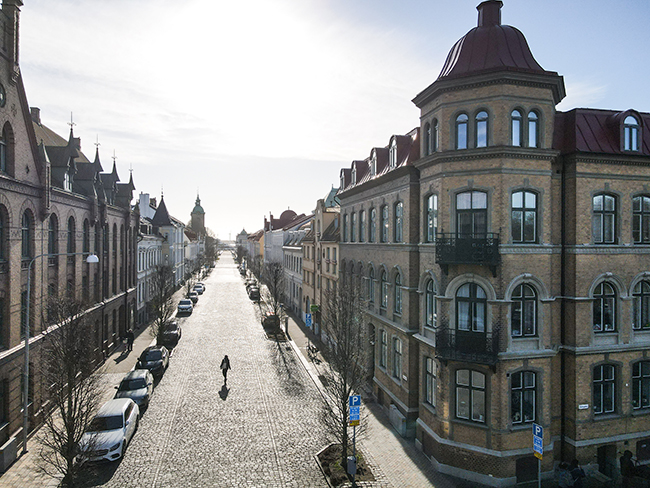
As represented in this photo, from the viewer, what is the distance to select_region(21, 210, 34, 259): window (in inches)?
717

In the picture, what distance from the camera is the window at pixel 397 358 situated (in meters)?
19.9

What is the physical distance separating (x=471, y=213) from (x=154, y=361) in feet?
66.9

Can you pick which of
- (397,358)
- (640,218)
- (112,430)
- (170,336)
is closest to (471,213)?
(640,218)

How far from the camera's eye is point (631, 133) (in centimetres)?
1650

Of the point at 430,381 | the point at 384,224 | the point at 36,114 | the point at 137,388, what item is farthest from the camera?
the point at 36,114

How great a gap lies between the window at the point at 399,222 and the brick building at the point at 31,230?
14.8m

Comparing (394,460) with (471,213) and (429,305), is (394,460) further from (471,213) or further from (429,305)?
(471,213)

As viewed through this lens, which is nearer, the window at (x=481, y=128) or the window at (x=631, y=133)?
the window at (x=481, y=128)

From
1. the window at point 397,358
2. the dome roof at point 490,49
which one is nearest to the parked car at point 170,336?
the window at point 397,358

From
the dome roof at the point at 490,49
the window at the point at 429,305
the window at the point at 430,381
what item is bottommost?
the window at the point at 430,381

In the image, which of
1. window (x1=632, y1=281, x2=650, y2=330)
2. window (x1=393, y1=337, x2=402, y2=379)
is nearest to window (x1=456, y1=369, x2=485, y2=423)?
window (x1=393, y1=337, x2=402, y2=379)

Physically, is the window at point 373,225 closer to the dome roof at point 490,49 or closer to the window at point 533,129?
the dome roof at point 490,49

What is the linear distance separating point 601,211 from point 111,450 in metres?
20.2

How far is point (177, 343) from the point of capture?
1346 inches
